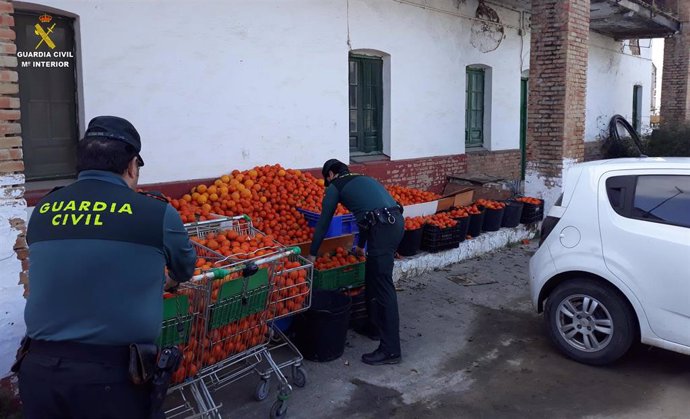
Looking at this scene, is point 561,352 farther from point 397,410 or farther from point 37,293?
point 37,293

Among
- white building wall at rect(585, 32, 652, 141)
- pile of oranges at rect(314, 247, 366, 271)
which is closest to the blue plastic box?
pile of oranges at rect(314, 247, 366, 271)

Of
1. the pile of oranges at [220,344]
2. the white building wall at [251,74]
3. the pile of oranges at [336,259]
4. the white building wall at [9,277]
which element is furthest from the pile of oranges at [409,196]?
the white building wall at [9,277]

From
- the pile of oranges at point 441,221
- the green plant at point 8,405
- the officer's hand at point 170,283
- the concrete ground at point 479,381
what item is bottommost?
the concrete ground at point 479,381

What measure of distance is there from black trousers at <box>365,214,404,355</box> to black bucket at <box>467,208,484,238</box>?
4.01 m

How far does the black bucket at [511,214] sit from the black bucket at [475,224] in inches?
32.2

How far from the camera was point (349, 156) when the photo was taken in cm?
916

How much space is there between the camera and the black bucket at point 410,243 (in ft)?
25.9

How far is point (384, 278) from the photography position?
5363mm

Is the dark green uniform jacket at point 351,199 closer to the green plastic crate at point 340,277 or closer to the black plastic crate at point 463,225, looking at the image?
the green plastic crate at point 340,277

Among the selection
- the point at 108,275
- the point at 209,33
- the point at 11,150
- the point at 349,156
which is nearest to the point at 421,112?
the point at 349,156

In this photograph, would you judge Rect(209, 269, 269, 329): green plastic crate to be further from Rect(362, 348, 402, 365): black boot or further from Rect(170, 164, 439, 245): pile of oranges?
Rect(170, 164, 439, 245): pile of oranges

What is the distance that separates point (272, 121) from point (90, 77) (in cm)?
243

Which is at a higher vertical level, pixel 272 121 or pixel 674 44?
pixel 674 44

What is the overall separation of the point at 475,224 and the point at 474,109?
3784 millimetres
